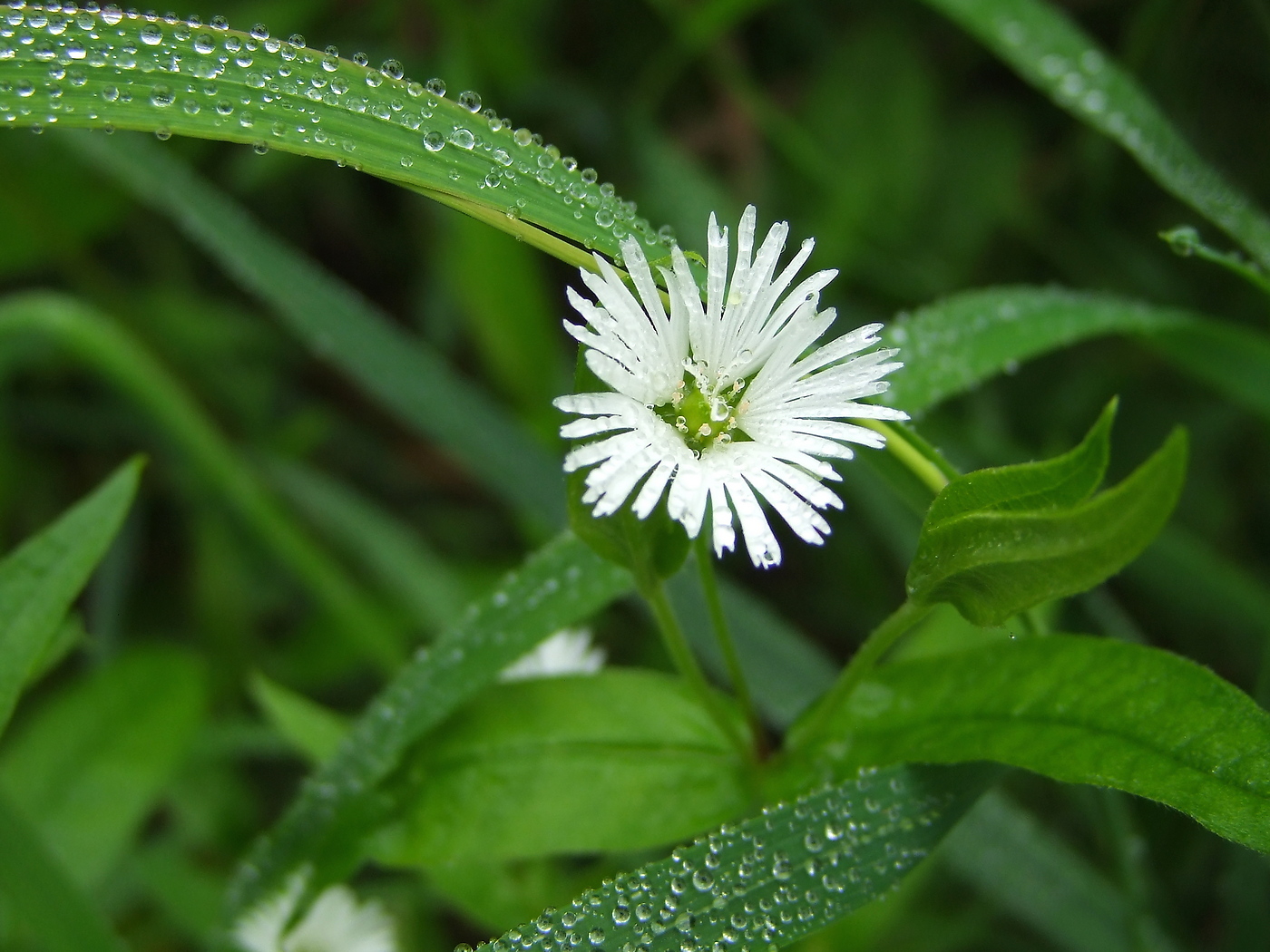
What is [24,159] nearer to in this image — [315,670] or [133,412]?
[133,412]

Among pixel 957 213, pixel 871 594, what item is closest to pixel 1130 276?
pixel 957 213

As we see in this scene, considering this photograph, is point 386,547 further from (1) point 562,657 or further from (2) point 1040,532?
(2) point 1040,532

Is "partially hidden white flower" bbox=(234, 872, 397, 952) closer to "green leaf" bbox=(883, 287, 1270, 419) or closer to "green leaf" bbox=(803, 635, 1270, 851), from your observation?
"green leaf" bbox=(803, 635, 1270, 851)

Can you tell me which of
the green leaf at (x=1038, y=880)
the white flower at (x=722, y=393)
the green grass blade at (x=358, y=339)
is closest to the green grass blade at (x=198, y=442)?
the green grass blade at (x=358, y=339)

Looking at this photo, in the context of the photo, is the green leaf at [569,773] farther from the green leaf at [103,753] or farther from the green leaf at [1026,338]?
the green leaf at [103,753]

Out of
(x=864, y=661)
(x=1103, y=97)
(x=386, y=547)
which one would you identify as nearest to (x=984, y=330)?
(x=1103, y=97)
